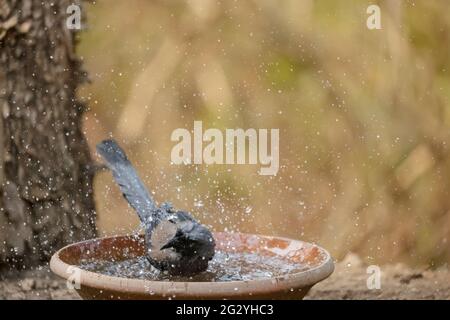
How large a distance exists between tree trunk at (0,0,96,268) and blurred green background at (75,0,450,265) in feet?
0.85

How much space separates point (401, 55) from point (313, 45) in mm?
377

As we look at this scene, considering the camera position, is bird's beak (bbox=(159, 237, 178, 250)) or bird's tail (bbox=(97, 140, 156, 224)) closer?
bird's beak (bbox=(159, 237, 178, 250))

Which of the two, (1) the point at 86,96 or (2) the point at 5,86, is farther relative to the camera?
(1) the point at 86,96

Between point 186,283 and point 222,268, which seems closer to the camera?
point 186,283

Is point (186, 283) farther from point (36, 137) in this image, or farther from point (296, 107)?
point (296, 107)

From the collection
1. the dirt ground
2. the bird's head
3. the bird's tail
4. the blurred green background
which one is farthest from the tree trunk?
the bird's head

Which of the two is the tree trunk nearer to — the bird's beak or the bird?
the bird

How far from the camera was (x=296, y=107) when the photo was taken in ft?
11.7

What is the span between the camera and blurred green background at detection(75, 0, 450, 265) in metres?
3.50

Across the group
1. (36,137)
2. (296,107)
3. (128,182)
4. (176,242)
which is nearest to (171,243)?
(176,242)

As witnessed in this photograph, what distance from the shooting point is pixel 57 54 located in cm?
320

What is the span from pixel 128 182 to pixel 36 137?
3.86 feet

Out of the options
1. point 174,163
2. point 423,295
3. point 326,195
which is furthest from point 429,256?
point 174,163

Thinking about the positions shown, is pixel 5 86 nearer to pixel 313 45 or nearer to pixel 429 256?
pixel 313 45
